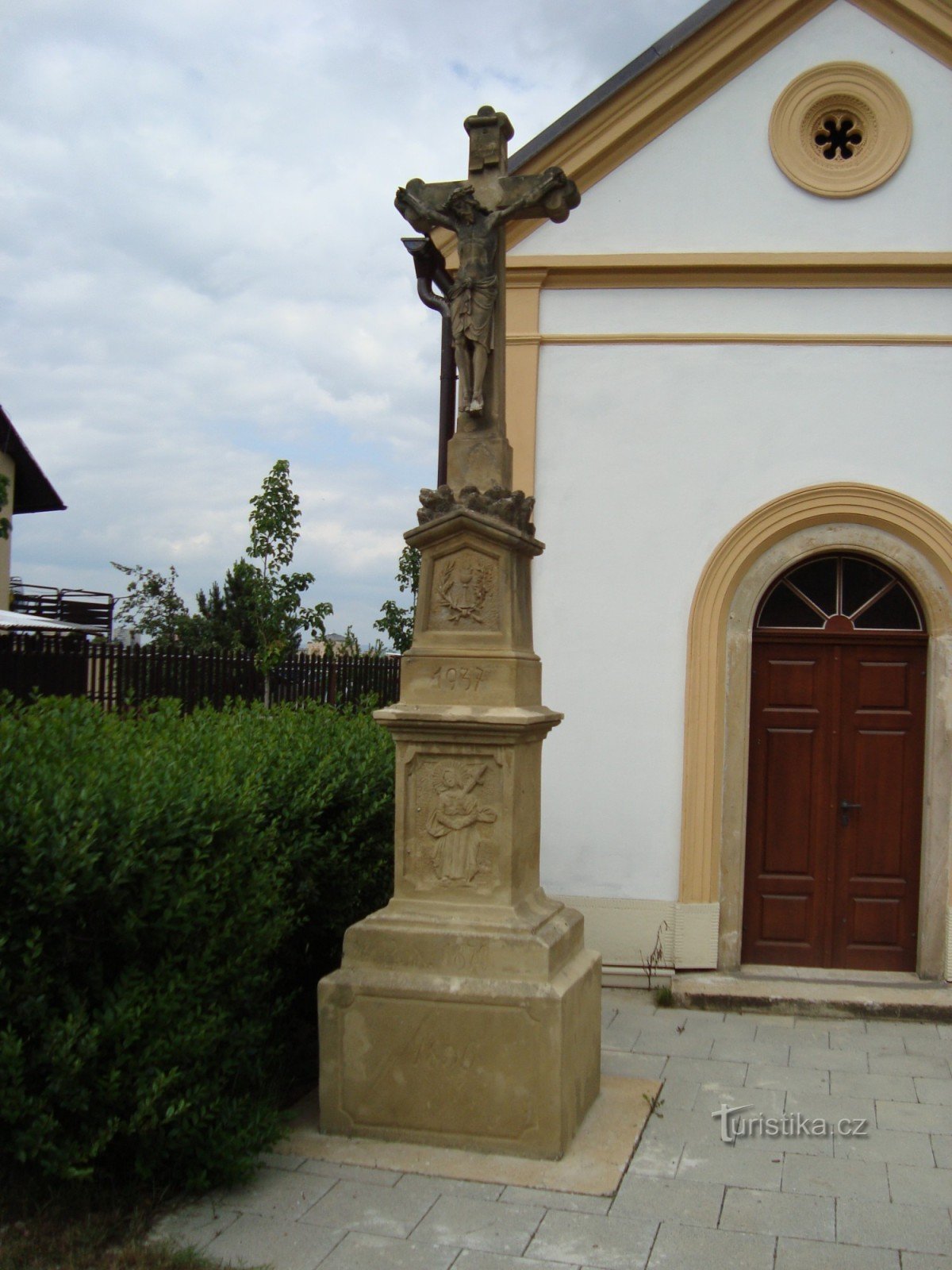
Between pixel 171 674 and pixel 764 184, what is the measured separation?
6.23 meters

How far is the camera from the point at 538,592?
8.21m

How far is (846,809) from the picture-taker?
805 cm

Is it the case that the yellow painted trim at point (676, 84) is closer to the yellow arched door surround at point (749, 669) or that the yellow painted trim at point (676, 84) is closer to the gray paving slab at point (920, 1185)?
the yellow arched door surround at point (749, 669)

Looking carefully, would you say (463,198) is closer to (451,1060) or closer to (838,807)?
(451,1060)

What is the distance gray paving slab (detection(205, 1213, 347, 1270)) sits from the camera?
4055 millimetres

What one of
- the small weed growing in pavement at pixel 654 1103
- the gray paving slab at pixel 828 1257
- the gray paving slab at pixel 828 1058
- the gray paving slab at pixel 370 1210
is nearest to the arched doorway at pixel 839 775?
the gray paving slab at pixel 828 1058

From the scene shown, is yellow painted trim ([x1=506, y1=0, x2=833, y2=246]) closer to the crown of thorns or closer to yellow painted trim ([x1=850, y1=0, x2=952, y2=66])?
yellow painted trim ([x1=850, y1=0, x2=952, y2=66])

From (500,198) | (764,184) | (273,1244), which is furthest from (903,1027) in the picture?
(764,184)

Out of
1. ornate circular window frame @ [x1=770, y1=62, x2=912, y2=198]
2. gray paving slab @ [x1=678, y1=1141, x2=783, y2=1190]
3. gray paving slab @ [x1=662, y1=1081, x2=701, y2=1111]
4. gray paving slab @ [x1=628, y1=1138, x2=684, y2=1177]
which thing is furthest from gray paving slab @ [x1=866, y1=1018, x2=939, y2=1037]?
ornate circular window frame @ [x1=770, y1=62, x2=912, y2=198]

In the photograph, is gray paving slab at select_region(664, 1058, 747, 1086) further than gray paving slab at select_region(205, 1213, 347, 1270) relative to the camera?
Yes

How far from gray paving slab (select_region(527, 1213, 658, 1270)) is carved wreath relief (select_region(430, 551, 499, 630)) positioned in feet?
7.65

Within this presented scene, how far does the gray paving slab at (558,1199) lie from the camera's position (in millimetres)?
4508

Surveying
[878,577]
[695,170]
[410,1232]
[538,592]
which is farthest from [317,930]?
[695,170]

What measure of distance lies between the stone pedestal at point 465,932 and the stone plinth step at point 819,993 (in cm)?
231
